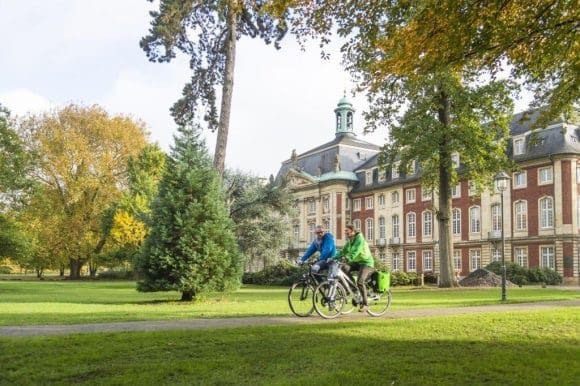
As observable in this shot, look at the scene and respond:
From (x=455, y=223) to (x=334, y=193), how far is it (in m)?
19.0

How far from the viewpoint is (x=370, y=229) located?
68750 millimetres

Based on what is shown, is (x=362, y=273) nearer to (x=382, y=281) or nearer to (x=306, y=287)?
(x=382, y=281)

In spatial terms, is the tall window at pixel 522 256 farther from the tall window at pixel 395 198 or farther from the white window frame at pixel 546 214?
the tall window at pixel 395 198

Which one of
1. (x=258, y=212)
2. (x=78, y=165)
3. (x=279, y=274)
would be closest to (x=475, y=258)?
(x=279, y=274)

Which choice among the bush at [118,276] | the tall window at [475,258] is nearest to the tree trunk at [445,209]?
the tall window at [475,258]

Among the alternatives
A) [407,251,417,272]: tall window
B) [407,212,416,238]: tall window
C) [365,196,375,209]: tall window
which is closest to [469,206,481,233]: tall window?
[407,212,416,238]: tall window

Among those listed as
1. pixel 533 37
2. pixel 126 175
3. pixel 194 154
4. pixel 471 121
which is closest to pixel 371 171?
pixel 126 175

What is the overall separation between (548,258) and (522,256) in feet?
8.07

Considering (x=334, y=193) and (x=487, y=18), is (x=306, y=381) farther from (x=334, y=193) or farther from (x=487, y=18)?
(x=334, y=193)

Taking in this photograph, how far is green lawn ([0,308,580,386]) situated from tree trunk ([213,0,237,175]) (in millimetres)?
14577

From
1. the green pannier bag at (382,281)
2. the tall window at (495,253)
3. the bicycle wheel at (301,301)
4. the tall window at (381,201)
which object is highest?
the tall window at (381,201)

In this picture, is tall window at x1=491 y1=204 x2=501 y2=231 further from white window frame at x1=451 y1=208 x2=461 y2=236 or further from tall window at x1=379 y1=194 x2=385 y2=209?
tall window at x1=379 y1=194 x2=385 y2=209

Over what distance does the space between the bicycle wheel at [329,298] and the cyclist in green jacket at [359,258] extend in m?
0.42

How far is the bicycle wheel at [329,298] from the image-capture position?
37.9 feet
